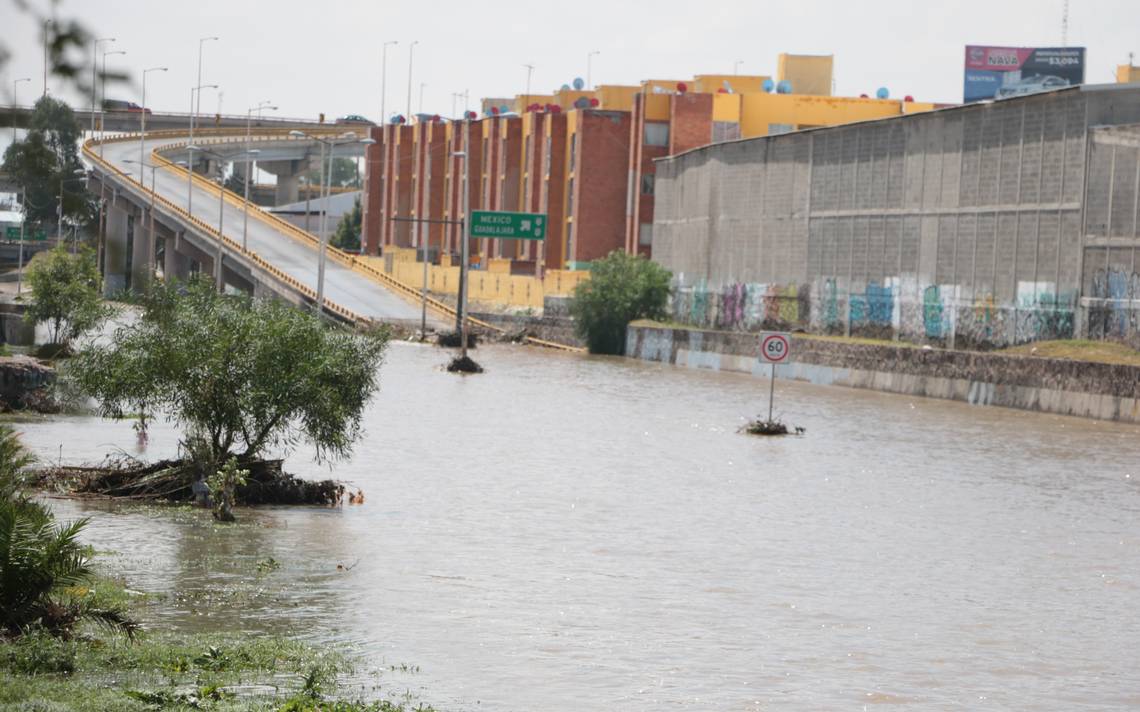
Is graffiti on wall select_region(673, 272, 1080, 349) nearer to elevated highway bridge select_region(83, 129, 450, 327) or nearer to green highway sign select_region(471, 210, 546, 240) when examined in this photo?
green highway sign select_region(471, 210, 546, 240)

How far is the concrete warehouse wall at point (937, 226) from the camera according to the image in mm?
46188

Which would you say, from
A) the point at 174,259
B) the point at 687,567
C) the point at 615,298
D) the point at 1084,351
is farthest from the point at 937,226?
the point at 174,259

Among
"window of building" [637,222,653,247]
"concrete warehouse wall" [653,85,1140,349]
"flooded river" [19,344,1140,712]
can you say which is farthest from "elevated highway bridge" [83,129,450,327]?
"flooded river" [19,344,1140,712]

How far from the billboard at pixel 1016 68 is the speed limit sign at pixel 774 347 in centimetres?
7243

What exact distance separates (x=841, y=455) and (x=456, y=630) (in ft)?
65.4

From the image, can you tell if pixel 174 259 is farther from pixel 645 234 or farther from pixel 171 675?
pixel 171 675

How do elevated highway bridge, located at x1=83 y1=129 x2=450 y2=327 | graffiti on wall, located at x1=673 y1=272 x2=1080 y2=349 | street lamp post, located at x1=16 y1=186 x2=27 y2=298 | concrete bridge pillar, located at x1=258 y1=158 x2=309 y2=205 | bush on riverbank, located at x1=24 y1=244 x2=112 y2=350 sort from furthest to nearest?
concrete bridge pillar, located at x1=258 y1=158 x2=309 y2=205, elevated highway bridge, located at x1=83 y1=129 x2=450 y2=327, bush on riverbank, located at x1=24 y1=244 x2=112 y2=350, graffiti on wall, located at x1=673 y1=272 x2=1080 y2=349, street lamp post, located at x1=16 y1=186 x2=27 y2=298

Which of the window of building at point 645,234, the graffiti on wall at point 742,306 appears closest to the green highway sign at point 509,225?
the window of building at point 645,234

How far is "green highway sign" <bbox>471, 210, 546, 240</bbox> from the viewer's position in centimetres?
9538

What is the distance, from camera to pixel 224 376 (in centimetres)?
2186

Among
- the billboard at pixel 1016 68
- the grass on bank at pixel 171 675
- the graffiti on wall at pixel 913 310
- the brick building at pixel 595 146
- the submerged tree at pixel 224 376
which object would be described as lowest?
the grass on bank at pixel 171 675

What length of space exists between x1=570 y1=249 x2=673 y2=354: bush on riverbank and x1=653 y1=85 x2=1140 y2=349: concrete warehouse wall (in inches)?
76.3

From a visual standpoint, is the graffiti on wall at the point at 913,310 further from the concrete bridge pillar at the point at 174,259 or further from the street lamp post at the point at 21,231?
the concrete bridge pillar at the point at 174,259

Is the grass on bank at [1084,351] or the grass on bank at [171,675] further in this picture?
the grass on bank at [1084,351]
